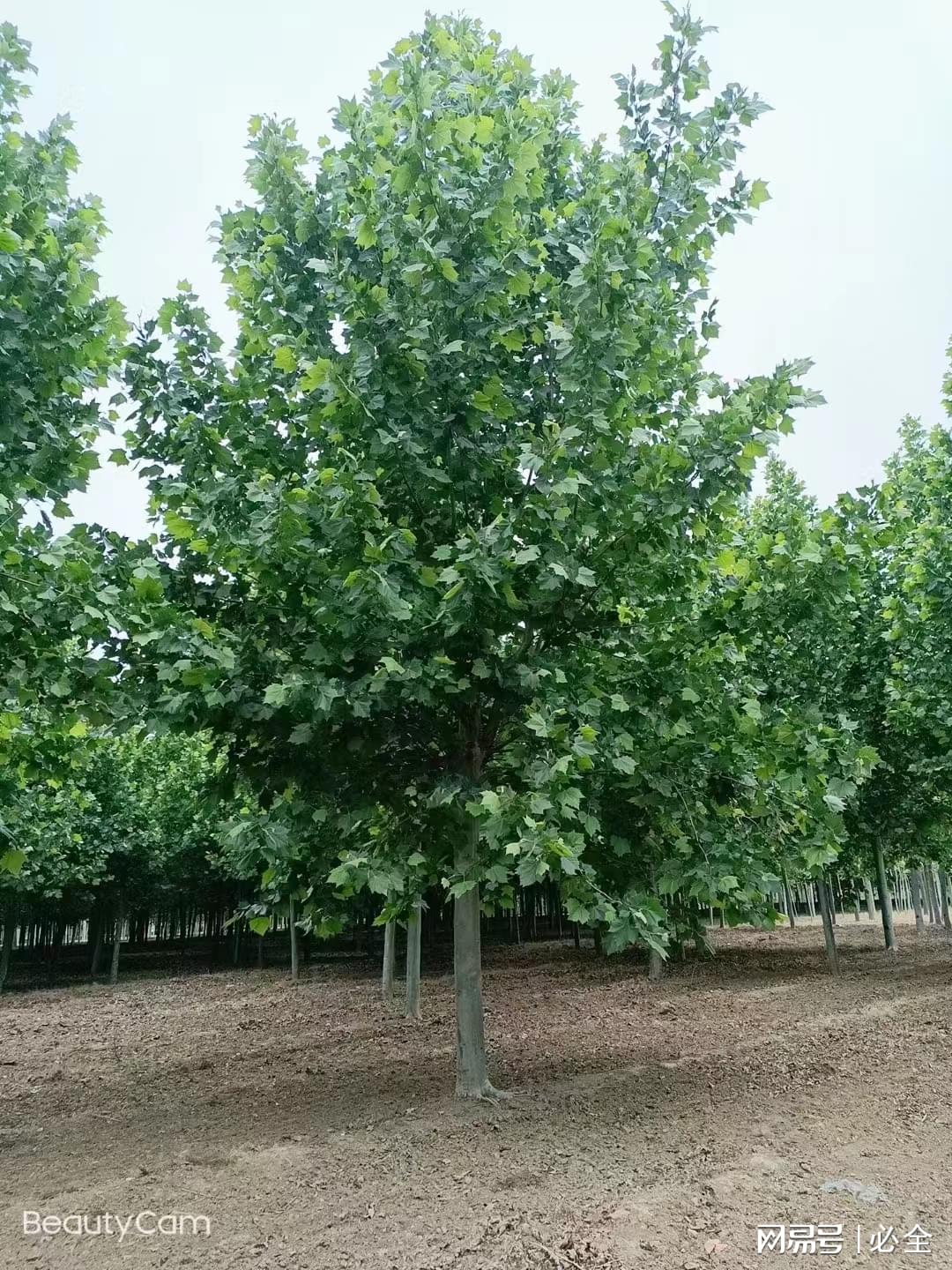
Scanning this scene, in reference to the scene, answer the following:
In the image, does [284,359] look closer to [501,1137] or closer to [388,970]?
[501,1137]

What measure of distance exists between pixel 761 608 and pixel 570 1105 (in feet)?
14.8

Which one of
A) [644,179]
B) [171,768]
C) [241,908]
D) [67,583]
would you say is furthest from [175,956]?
[644,179]

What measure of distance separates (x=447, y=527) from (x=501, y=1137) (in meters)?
4.67

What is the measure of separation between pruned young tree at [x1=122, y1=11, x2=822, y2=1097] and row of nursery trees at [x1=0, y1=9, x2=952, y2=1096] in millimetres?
33

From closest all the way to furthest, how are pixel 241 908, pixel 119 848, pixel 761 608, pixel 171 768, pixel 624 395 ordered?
pixel 624 395 → pixel 761 608 → pixel 241 908 → pixel 119 848 → pixel 171 768

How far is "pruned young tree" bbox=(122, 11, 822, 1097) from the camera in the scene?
19.5 ft

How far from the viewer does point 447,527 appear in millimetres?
6996

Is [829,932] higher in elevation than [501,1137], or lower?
higher

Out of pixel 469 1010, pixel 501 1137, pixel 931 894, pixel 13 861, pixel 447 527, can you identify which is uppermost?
pixel 447 527

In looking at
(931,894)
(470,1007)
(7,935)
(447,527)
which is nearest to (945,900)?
(931,894)

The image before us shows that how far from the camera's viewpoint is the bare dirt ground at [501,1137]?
4738mm

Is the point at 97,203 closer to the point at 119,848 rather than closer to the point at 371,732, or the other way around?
the point at 371,732

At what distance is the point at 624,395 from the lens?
6.61 m

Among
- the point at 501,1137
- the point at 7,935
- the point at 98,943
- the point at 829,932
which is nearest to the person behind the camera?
the point at 501,1137
